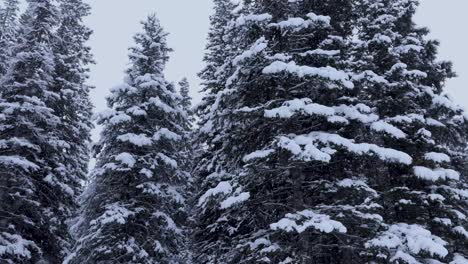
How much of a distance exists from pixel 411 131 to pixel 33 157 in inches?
619

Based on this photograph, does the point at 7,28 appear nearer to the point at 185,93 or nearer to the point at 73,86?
the point at 73,86

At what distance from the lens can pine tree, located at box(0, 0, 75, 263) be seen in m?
18.9

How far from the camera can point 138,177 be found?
1930 cm

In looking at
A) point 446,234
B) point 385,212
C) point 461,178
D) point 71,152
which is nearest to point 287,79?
point 385,212

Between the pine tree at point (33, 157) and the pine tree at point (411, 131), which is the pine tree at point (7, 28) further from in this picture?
the pine tree at point (411, 131)

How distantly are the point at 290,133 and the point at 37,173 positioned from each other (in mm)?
12483

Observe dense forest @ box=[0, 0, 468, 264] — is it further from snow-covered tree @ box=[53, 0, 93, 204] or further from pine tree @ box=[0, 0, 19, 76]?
pine tree @ box=[0, 0, 19, 76]

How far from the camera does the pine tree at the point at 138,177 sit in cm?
1786

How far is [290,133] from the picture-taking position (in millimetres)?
13734

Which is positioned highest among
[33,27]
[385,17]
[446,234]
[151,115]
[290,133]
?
[33,27]

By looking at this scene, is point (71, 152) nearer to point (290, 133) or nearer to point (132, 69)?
point (132, 69)

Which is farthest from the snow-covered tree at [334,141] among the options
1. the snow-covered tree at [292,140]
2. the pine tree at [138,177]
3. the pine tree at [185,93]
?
the pine tree at [185,93]

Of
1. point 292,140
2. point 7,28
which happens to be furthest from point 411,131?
point 7,28

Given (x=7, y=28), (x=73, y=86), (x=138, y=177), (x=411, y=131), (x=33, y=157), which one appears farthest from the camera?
(x=7, y=28)
